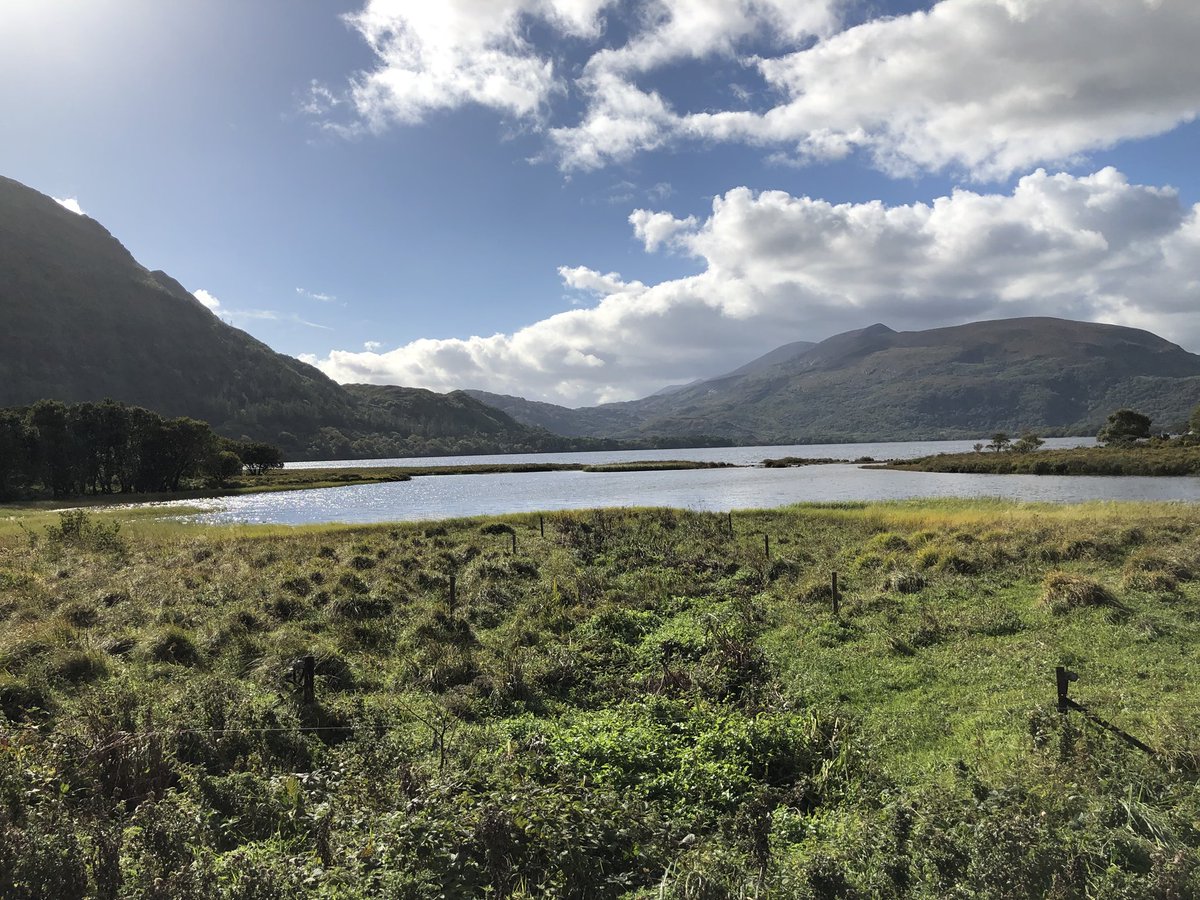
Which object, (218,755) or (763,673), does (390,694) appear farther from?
(763,673)

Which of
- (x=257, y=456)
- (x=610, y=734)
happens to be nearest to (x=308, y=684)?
(x=610, y=734)

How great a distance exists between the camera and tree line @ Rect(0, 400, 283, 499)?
90.1m

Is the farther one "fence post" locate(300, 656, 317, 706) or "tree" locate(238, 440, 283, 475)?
"tree" locate(238, 440, 283, 475)

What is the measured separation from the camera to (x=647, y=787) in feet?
30.4

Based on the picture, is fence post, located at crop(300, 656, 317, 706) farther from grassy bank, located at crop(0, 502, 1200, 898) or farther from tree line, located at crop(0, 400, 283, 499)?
tree line, located at crop(0, 400, 283, 499)

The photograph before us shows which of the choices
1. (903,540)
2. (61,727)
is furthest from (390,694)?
(903,540)

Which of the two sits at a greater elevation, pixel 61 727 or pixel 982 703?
pixel 61 727

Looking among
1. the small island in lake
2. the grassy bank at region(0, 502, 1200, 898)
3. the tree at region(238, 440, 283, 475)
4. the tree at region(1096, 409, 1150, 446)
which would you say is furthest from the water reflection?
the tree at region(1096, 409, 1150, 446)

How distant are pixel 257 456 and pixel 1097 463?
165914 millimetres

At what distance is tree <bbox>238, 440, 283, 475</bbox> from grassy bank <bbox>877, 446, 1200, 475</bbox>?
482 ft

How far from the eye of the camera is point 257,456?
492 ft

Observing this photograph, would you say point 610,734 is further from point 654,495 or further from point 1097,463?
point 1097,463

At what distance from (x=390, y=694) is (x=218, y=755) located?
155 inches

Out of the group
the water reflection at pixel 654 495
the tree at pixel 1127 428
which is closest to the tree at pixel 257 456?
the water reflection at pixel 654 495
